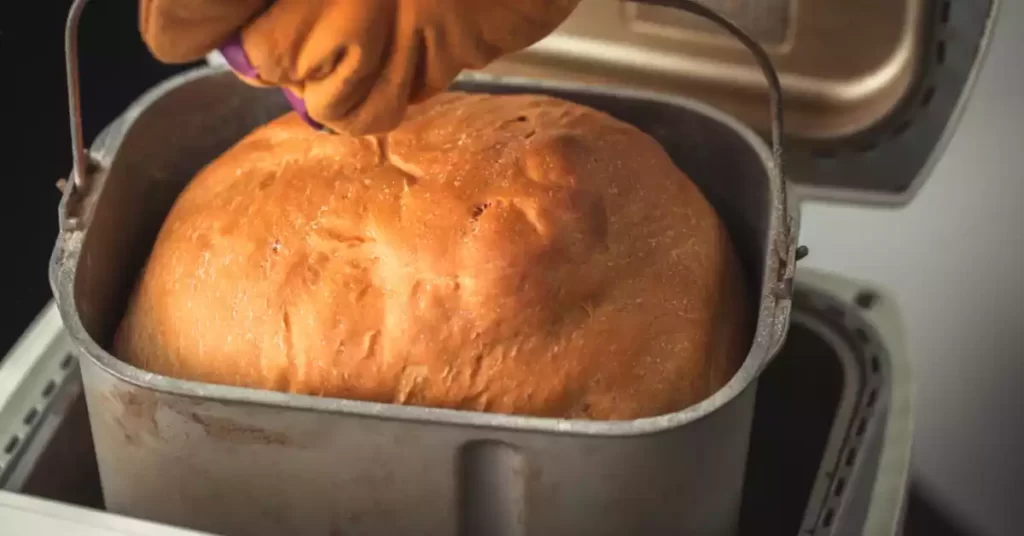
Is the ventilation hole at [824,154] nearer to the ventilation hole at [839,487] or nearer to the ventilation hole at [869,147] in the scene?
the ventilation hole at [869,147]

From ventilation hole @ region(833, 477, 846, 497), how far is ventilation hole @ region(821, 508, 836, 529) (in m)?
0.02

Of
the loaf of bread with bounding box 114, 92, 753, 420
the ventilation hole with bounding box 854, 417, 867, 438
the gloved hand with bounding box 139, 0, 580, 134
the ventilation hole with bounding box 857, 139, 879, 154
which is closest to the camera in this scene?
the gloved hand with bounding box 139, 0, 580, 134

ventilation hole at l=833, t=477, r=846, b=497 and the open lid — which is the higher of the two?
the open lid

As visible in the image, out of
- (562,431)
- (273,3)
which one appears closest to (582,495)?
(562,431)

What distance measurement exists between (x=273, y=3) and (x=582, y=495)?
12.5 inches

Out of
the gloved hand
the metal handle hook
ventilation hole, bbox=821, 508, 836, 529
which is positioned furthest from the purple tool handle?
ventilation hole, bbox=821, 508, 836, 529

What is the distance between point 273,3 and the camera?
1.53 feet

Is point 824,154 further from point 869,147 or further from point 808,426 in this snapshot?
point 808,426

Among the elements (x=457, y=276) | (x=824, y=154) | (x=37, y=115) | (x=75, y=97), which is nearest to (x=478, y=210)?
(x=457, y=276)

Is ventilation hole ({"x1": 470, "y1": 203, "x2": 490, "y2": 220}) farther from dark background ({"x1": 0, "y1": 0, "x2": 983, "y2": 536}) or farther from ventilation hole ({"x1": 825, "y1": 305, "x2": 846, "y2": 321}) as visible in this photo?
dark background ({"x1": 0, "y1": 0, "x2": 983, "y2": 536})

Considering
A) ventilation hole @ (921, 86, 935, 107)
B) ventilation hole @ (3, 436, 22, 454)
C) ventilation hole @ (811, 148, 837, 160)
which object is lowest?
ventilation hole @ (3, 436, 22, 454)

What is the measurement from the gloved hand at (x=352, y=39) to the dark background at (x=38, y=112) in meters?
0.54

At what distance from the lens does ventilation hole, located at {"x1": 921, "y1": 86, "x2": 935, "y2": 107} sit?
0.77m

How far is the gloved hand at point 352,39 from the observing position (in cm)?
44
